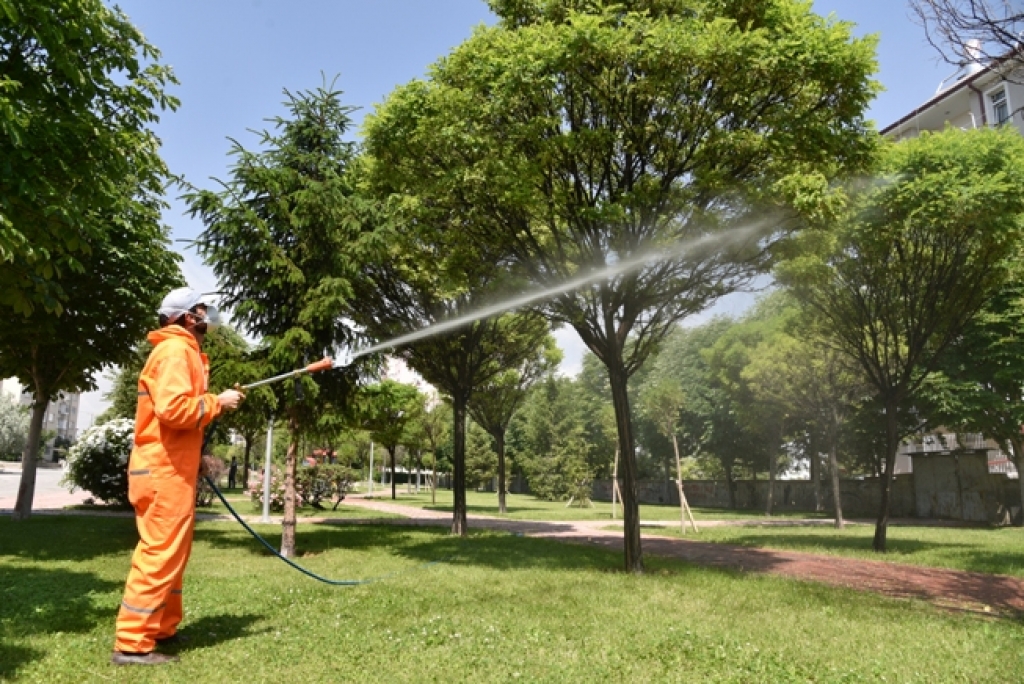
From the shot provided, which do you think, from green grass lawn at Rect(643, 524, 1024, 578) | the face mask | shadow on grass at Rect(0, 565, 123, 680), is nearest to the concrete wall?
green grass lawn at Rect(643, 524, 1024, 578)

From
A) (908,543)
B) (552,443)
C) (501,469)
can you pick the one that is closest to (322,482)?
(501,469)

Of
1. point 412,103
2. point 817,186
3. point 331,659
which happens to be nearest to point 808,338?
point 817,186

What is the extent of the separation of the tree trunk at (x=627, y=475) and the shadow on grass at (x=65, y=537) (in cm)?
815

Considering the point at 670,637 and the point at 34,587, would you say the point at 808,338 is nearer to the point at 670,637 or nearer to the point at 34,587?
the point at 670,637

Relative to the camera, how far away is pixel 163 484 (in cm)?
486

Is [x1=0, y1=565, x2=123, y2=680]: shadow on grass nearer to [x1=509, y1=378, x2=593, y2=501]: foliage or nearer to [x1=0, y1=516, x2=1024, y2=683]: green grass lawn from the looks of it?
[x1=0, y1=516, x2=1024, y2=683]: green grass lawn

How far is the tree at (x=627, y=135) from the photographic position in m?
8.77

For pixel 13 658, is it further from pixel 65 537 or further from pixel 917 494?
pixel 917 494

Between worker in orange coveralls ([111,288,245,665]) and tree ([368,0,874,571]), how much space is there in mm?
5652

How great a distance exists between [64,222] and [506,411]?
2150cm

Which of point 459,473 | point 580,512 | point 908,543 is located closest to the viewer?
point 908,543

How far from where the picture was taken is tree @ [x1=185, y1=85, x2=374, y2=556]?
11.1 meters

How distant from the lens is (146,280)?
1431 cm

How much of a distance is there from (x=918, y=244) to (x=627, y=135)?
291 inches
